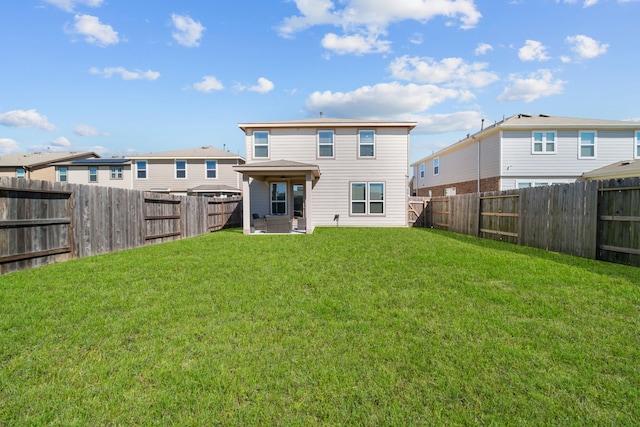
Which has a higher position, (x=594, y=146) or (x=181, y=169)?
(x=594, y=146)

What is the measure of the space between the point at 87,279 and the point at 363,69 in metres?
15.5

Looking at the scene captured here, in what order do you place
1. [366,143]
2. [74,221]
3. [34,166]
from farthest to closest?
[34,166], [366,143], [74,221]

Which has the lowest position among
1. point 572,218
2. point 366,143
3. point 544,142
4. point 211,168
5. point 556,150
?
point 572,218

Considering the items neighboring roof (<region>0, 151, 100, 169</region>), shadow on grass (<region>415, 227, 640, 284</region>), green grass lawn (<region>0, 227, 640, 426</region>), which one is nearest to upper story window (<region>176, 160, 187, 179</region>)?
neighboring roof (<region>0, 151, 100, 169</region>)

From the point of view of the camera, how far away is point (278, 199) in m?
18.2

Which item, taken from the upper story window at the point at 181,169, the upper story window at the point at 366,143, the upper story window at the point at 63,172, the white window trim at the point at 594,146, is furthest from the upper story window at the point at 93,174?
the white window trim at the point at 594,146

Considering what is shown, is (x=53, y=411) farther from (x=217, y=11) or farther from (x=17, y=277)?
(x=217, y=11)

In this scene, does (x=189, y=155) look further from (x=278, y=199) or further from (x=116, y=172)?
(x=278, y=199)

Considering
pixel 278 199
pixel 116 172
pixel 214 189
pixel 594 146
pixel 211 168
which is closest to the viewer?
pixel 594 146

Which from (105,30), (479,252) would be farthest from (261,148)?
(479,252)

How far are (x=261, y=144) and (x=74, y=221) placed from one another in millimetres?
10674

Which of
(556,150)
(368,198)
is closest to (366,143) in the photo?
(368,198)

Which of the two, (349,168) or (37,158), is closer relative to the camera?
(349,168)

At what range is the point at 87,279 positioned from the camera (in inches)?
223
